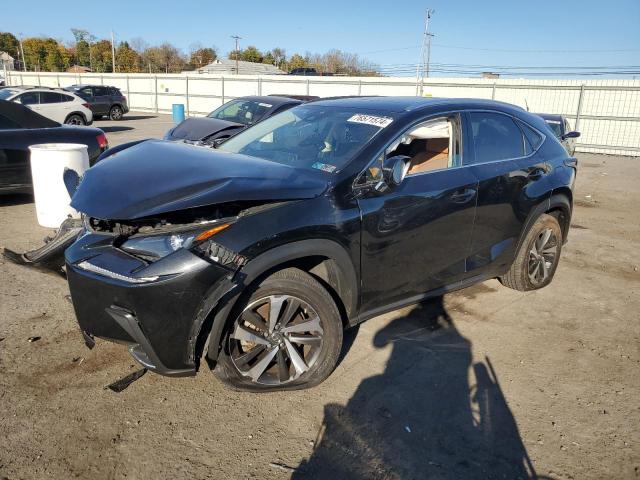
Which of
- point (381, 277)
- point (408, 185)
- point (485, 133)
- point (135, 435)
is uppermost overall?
point (485, 133)

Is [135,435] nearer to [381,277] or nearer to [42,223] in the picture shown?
[381,277]

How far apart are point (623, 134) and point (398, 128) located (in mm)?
19206

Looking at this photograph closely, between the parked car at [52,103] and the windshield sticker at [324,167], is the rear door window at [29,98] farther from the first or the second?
the windshield sticker at [324,167]

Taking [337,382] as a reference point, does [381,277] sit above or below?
above

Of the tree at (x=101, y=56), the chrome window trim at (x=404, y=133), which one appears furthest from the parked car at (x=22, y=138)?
the tree at (x=101, y=56)

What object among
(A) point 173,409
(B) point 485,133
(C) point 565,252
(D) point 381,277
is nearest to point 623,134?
(C) point 565,252

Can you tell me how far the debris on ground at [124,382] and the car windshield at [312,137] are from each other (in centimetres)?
167

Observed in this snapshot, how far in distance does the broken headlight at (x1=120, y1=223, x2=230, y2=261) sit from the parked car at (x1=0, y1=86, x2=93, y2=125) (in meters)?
15.3

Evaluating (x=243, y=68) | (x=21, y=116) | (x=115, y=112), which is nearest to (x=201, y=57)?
(x=243, y=68)

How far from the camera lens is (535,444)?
111 inches

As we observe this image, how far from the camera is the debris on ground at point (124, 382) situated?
302 centimetres

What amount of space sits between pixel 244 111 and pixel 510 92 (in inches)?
557

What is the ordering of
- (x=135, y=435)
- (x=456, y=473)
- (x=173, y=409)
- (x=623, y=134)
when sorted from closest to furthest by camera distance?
(x=456, y=473), (x=135, y=435), (x=173, y=409), (x=623, y=134)

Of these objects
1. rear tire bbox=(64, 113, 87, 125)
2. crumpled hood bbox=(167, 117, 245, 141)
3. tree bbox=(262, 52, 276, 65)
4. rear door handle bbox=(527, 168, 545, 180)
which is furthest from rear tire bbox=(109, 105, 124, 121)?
tree bbox=(262, 52, 276, 65)
